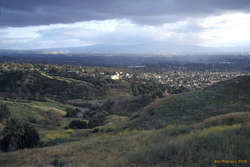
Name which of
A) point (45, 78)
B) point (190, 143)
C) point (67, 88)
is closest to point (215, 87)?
point (190, 143)

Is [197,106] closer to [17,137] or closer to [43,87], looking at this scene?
[17,137]

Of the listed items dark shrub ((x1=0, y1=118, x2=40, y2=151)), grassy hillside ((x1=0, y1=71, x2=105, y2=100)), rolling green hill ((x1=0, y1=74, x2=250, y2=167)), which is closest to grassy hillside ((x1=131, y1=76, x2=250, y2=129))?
rolling green hill ((x1=0, y1=74, x2=250, y2=167))

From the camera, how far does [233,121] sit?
1092 centimetres

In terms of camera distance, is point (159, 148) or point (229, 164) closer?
point (229, 164)

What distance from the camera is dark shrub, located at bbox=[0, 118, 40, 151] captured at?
1423cm

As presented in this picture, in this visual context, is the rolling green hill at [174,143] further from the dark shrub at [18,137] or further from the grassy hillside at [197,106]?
the dark shrub at [18,137]

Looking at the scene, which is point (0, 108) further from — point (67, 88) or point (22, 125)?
point (67, 88)

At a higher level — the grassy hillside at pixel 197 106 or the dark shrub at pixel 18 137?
the grassy hillside at pixel 197 106

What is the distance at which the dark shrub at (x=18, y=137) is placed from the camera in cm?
1423

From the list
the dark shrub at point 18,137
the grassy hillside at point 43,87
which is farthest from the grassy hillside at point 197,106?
the grassy hillside at point 43,87

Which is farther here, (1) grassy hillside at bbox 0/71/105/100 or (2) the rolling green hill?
(1) grassy hillside at bbox 0/71/105/100

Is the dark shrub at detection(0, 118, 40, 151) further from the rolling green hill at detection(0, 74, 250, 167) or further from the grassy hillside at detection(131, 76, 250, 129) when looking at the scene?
the grassy hillside at detection(131, 76, 250, 129)

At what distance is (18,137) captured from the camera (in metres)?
14.6

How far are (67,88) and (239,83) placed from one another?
193 feet
